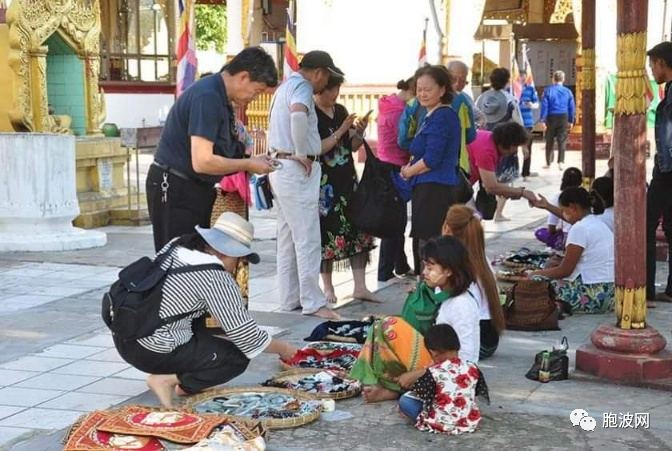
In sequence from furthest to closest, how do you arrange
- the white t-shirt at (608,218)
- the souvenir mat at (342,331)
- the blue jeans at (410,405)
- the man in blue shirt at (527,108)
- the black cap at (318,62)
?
the man in blue shirt at (527,108)
the white t-shirt at (608,218)
the black cap at (318,62)
the souvenir mat at (342,331)
the blue jeans at (410,405)

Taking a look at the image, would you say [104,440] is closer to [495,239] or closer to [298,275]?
[298,275]

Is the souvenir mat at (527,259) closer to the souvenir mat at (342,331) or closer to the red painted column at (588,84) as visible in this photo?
the red painted column at (588,84)

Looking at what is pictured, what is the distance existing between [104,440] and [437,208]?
11.7 ft

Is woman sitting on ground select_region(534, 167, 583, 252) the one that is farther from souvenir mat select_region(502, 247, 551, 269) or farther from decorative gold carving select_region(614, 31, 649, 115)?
decorative gold carving select_region(614, 31, 649, 115)

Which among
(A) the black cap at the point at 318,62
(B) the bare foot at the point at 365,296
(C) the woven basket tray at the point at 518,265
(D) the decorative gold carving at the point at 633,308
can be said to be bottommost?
(B) the bare foot at the point at 365,296

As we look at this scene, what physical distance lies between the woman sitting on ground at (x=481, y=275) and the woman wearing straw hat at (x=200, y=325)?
1.36 meters

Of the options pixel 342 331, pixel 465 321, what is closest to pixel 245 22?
pixel 342 331

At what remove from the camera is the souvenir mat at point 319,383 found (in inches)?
210

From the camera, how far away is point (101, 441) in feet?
14.4

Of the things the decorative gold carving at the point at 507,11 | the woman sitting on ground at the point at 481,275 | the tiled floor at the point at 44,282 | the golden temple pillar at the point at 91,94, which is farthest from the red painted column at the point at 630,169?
the decorative gold carving at the point at 507,11

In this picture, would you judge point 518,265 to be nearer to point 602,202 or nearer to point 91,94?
point 602,202

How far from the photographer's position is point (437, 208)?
743 centimetres

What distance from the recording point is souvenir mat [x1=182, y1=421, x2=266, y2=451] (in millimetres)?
4332

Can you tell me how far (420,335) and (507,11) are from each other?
2606 cm
